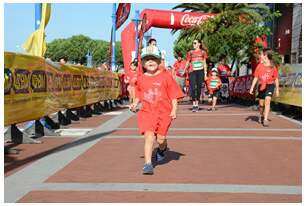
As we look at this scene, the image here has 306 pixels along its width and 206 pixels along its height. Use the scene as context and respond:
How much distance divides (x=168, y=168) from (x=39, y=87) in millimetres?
3673

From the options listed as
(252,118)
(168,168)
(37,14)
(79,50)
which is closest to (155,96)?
(168,168)

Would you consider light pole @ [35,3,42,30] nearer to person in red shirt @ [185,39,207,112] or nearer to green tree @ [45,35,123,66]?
person in red shirt @ [185,39,207,112]

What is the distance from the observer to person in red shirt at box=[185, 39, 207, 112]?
1523cm

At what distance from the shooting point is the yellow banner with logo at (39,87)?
7.86 m

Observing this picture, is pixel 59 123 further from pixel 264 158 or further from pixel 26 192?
pixel 26 192

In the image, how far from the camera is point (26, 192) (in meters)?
5.28

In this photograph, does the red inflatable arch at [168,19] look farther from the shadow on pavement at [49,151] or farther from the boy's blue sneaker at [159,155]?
the boy's blue sneaker at [159,155]

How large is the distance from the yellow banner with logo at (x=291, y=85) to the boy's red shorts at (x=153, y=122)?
24.1 feet

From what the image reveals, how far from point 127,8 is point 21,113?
24468 mm

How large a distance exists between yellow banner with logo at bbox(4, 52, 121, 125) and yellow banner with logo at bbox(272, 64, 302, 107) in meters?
5.35

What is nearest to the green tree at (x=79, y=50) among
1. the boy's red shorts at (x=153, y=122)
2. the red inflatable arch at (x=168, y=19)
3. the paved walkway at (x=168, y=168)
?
the red inflatable arch at (x=168, y=19)

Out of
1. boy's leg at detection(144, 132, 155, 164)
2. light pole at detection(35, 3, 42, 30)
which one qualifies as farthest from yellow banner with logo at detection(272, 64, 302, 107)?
boy's leg at detection(144, 132, 155, 164)

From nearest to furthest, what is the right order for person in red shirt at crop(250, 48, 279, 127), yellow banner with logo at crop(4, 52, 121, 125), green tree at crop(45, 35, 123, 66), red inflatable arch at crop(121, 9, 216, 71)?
yellow banner with logo at crop(4, 52, 121, 125)
person in red shirt at crop(250, 48, 279, 127)
red inflatable arch at crop(121, 9, 216, 71)
green tree at crop(45, 35, 123, 66)
